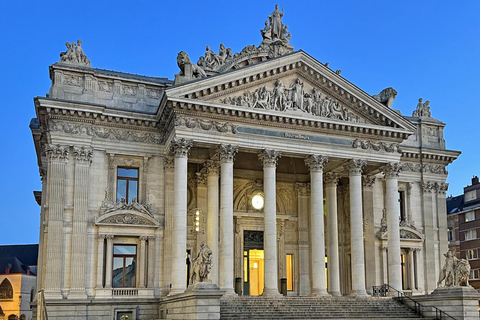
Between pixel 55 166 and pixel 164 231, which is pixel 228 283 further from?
pixel 55 166

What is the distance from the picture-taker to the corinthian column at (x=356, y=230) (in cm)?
3612

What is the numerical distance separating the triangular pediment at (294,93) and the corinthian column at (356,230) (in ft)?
9.69

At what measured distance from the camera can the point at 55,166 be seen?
34.2 meters

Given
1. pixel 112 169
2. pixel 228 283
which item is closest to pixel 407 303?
pixel 228 283

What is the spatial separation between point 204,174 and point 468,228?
4677 cm

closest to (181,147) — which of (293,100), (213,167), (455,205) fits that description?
(213,167)

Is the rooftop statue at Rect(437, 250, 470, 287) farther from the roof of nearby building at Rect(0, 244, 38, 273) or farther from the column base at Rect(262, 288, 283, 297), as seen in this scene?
the roof of nearby building at Rect(0, 244, 38, 273)

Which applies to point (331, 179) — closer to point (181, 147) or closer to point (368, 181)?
point (368, 181)

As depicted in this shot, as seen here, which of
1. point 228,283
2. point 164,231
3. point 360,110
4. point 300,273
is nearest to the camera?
point 228,283

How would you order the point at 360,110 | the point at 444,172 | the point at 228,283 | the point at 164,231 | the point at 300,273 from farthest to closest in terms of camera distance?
the point at 444,172, the point at 300,273, the point at 360,110, the point at 164,231, the point at 228,283

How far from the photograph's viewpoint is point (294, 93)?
3666 cm

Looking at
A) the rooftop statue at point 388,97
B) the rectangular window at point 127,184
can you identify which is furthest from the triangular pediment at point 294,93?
the rectangular window at point 127,184

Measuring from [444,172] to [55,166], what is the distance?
90.5 ft

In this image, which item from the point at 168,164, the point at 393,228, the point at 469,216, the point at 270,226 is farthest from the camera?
the point at 469,216
